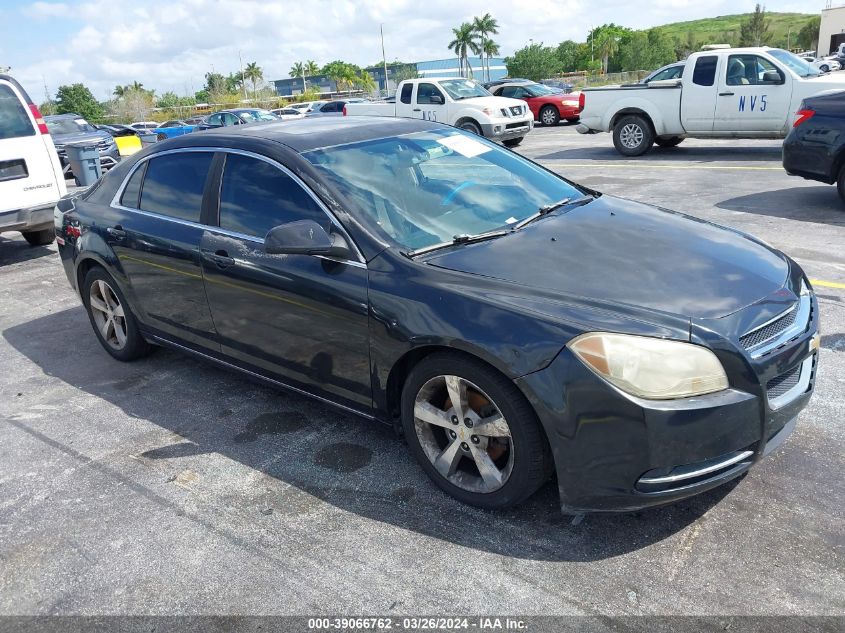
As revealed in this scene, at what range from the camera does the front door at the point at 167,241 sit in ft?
13.4

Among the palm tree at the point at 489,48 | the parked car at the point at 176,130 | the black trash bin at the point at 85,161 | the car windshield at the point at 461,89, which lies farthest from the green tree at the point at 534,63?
the black trash bin at the point at 85,161

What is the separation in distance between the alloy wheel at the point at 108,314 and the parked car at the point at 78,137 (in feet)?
44.8

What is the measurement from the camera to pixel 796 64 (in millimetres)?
12297

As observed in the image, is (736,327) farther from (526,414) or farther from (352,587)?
(352,587)

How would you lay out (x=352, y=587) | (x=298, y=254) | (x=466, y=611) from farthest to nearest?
(x=298, y=254) → (x=352, y=587) → (x=466, y=611)

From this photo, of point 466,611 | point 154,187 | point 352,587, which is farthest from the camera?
point 154,187

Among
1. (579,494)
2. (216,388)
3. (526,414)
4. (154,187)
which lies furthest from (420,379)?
(154,187)

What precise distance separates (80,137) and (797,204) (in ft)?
54.0

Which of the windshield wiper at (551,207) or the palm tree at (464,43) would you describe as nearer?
the windshield wiper at (551,207)

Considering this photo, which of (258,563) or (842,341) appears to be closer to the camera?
(258,563)

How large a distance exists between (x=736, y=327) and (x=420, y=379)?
129 cm

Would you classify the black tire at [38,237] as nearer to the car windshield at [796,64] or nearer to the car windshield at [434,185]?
the car windshield at [434,185]

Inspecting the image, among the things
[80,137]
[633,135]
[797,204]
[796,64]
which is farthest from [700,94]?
[80,137]

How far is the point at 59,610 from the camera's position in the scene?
8.77ft
